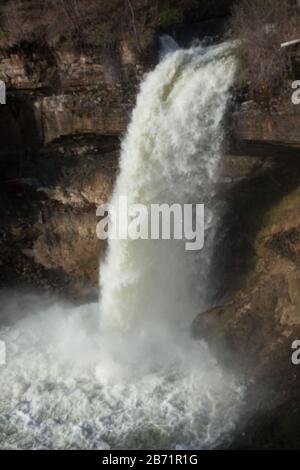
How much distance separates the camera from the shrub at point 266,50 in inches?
520

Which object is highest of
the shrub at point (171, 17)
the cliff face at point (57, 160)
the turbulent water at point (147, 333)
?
the shrub at point (171, 17)

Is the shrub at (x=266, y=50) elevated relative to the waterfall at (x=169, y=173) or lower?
elevated

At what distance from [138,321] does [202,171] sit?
472cm

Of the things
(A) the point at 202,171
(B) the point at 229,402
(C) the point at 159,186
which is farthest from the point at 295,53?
(B) the point at 229,402

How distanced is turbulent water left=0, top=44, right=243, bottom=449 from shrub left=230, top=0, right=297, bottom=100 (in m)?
0.54

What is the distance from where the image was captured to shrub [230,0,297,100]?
13.2m

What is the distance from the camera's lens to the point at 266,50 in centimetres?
1340

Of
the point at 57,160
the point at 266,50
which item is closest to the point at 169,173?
the point at 266,50

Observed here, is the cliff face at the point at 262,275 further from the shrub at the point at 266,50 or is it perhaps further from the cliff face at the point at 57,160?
the cliff face at the point at 57,160

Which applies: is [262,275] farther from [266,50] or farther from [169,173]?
[266,50]

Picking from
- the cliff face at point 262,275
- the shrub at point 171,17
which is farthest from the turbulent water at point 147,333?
the shrub at point 171,17

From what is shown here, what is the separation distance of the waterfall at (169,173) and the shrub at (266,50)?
0.53 metres

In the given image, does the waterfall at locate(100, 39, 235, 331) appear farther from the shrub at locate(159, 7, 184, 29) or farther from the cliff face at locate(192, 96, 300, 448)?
the shrub at locate(159, 7, 184, 29)

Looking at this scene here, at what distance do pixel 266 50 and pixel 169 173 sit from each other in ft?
13.3
